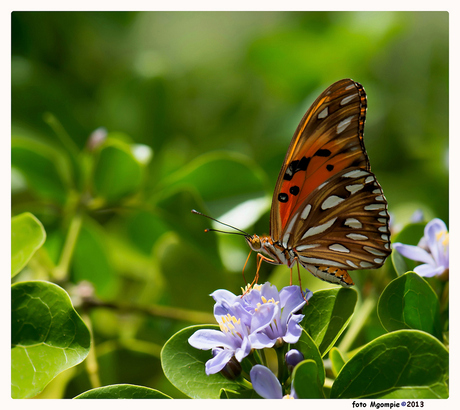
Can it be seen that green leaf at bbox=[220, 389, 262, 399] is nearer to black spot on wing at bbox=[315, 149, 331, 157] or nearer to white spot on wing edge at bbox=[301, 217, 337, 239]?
white spot on wing edge at bbox=[301, 217, 337, 239]

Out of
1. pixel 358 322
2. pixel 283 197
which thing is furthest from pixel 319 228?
pixel 358 322

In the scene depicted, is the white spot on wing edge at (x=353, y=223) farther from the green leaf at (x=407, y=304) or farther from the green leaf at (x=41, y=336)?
the green leaf at (x=41, y=336)

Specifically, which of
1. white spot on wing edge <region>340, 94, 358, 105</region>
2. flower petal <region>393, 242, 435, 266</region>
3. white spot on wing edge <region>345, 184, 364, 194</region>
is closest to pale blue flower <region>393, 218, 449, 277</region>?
flower petal <region>393, 242, 435, 266</region>

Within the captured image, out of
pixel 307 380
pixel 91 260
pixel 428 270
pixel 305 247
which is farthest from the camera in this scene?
pixel 91 260

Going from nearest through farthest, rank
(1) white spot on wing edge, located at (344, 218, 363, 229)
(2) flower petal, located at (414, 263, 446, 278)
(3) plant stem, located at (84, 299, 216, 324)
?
(2) flower petal, located at (414, 263, 446, 278), (1) white spot on wing edge, located at (344, 218, 363, 229), (3) plant stem, located at (84, 299, 216, 324)

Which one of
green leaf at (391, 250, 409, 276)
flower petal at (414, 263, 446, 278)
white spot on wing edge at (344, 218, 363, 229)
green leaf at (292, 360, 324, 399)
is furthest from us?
white spot on wing edge at (344, 218, 363, 229)

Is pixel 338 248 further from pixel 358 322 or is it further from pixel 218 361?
pixel 218 361
